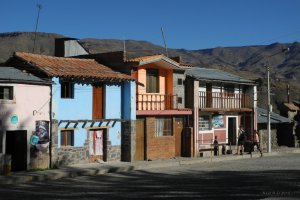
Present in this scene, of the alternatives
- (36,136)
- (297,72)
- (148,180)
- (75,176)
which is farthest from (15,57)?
(297,72)

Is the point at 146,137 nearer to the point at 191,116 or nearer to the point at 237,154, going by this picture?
the point at 191,116

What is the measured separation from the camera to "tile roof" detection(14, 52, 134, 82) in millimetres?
23484

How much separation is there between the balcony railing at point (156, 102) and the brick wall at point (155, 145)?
0.82 meters

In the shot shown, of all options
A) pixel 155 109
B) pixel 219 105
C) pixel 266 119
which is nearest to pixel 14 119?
pixel 155 109

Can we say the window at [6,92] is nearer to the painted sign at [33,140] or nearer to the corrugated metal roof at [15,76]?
the corrugated metal roof at [15,76]

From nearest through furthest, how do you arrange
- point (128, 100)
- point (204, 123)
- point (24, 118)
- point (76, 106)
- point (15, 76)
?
point (15, 76) → point (24, 118) → point (76, 106) → point (128, 100) → point (204, 123)

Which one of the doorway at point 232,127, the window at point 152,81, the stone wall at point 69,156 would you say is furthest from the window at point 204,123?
the stone wall at point 69,156

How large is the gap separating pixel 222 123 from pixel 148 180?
1630 cm

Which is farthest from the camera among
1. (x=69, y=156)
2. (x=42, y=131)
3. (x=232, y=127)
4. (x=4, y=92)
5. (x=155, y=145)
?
(x=232, y=127)

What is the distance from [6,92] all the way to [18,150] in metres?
2.60

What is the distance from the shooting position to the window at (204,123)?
32.8 m

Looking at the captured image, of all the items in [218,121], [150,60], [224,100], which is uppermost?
[150,60]

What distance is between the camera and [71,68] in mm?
24953

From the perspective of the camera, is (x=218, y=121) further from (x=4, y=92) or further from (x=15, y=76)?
(x=4, y=92)
